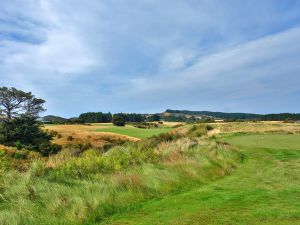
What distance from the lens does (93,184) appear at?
9805 mm

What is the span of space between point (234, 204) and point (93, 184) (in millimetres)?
3584

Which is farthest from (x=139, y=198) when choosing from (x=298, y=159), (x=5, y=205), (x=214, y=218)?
(x=298, y=159)

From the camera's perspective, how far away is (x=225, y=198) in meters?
9.68

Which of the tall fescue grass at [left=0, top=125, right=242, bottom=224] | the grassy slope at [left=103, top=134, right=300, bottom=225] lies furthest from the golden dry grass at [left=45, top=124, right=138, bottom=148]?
the grassy slope at [left=103, top=134, right=300, bottom=225]

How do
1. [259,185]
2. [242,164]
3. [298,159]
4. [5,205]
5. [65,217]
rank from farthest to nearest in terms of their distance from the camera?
[298,159] < [242,164] < [259,185] < [5,205] < [65,217]

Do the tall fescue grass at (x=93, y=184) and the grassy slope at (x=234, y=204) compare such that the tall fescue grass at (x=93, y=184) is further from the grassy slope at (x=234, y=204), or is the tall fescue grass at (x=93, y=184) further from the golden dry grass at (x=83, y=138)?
the golden dry grass at (x=83, y=138)

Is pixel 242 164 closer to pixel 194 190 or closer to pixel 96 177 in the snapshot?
pixel 194 190

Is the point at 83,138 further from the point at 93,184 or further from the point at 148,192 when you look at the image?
the point at 93,184

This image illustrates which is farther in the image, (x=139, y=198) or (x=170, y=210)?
(x=139, y=198)

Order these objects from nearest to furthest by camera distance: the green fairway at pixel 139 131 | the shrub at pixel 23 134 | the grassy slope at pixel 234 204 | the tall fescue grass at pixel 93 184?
the grassy slope at pixel 234 204, the tall fescue grass at pixel 93 184, the shrub at pixel 23 134, the green fairway at pixel 139 131

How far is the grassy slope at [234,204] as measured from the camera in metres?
7.86

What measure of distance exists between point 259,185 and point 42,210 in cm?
666

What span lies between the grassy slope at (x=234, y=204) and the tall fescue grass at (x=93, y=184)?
562 millimetres

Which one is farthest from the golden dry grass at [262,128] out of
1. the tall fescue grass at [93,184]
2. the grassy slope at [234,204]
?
the grassy slope at [234,204]
